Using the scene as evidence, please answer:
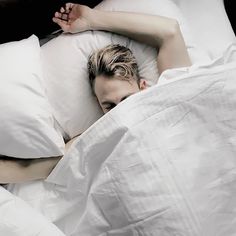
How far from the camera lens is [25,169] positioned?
122 cm

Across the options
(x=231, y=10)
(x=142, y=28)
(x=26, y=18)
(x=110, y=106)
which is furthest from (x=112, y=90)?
(x=231, y=10)

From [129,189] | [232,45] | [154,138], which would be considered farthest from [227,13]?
[129,189]

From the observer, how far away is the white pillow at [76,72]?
51.0 inches

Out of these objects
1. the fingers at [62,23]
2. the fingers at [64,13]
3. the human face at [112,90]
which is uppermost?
the fingers at [64,13]

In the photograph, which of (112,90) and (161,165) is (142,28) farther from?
(161,165)

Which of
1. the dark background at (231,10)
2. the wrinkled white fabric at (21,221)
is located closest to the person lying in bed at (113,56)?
the wrinkled white fabric at (21,221)

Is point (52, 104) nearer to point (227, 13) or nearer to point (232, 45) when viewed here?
point (232, 45)

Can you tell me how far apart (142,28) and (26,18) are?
351 millimetres

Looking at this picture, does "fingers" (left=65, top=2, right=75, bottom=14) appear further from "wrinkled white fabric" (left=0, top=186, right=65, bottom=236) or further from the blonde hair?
"wrinkled white fabric" (left=0, top=186, right=65, bottom=236)

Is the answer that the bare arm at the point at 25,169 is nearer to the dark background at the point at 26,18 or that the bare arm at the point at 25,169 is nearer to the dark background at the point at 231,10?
the dark background at the point at 26,18

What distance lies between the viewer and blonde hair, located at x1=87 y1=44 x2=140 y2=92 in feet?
4.07

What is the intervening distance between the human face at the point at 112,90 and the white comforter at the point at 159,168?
87 millimetres

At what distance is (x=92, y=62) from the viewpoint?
127 centimetres

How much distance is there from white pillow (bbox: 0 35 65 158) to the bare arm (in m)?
0.02
